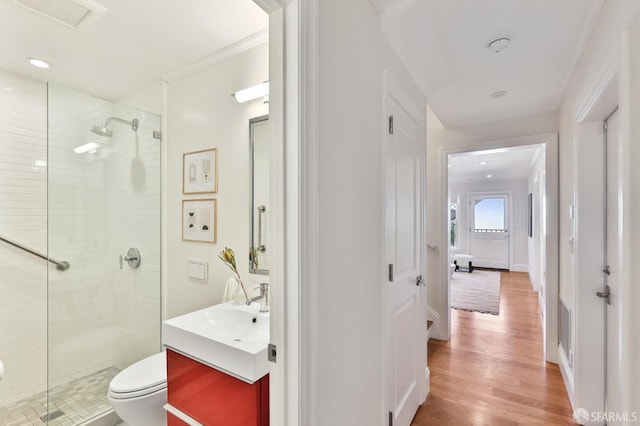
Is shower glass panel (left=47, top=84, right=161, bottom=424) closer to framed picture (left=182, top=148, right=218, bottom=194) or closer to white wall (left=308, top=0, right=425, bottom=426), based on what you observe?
framed picture (left=182, top=148, right=218, bottom=194)

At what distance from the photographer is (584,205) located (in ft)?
6.21

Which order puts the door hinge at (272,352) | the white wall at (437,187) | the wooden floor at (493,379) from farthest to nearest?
the white wall at (437,187)
the wooden floor at (493,379)
the door hinge at (272,352)

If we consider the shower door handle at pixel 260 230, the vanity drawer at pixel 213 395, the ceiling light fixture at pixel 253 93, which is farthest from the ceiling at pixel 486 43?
the vanity drawer at pixel 213 395

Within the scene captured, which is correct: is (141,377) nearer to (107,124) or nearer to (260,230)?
(260,230)

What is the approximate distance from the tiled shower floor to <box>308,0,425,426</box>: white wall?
6.29 feet

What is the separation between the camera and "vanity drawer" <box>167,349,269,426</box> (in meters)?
1.15

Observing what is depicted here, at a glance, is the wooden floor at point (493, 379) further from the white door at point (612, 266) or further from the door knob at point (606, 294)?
the door knob at point (606, 294)

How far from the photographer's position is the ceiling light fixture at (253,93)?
74.9 inches

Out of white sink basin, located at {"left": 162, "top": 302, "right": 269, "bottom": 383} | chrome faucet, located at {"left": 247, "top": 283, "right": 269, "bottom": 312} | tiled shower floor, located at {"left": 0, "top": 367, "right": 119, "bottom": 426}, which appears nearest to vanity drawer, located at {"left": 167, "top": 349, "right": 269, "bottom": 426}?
white sink basin, located at {"left": 162, "top": 302, "right": 269, "bottom": 383}

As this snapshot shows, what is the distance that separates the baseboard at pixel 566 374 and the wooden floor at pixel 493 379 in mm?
47

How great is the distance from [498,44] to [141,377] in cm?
287

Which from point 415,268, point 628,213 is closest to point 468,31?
point 628,213

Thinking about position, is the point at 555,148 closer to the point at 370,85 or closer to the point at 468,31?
the point at 468,31

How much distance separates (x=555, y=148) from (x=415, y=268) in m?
1.93
